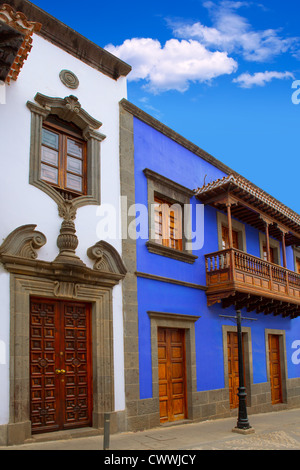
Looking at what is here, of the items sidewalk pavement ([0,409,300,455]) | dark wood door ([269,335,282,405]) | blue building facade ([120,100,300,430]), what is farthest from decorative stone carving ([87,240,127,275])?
dark wood door ([269,335,282,405])

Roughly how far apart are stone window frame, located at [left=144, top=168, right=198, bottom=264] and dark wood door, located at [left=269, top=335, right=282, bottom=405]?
216 inches

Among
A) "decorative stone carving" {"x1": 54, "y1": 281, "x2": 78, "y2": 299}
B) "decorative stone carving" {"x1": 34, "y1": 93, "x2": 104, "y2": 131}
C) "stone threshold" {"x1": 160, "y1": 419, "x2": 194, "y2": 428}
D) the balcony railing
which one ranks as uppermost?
"decorative stone carving" {"x1": 34, "y1": 93, "x2": 104, "y2": 131}

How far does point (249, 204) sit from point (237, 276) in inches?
96.0

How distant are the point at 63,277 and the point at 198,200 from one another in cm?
567

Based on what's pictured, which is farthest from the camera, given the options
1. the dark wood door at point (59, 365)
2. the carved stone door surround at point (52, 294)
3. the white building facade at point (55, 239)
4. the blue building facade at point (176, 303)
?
the blue building facade at point (176, 303)

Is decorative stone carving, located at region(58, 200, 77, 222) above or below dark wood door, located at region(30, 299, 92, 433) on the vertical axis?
above

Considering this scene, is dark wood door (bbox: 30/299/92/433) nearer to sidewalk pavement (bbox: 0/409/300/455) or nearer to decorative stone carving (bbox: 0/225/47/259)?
sidewalk pavement (bbox: 0/409/300/455)

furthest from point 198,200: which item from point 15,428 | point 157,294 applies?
point 15,428

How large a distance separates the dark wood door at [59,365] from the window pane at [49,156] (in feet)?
8.97

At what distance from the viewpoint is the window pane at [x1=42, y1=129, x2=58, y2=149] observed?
30.9 feet

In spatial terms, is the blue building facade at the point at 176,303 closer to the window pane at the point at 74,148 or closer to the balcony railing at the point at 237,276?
the balcony railing at the point at 237,276

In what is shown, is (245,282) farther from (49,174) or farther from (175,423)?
(49,174)

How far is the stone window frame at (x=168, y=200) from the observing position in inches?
442

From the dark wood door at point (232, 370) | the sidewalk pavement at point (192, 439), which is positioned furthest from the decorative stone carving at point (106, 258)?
the dark wood door at point (232, 370)
